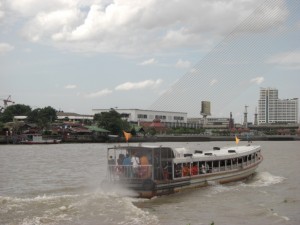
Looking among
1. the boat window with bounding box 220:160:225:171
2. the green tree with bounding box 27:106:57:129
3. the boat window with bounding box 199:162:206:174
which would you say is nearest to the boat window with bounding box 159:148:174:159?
the boat window with bounding box 199:162:206:174

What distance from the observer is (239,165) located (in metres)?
26.9

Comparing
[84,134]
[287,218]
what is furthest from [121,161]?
[84,134]

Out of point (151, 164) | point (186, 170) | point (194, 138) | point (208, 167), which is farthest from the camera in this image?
point (194, 138)

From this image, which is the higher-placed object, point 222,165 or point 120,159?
point 120,159

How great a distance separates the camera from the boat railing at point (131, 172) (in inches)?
778

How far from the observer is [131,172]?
65.2ft

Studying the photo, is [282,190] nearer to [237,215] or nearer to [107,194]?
[237,215]

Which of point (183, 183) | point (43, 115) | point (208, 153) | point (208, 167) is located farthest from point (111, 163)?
point (43, 115)

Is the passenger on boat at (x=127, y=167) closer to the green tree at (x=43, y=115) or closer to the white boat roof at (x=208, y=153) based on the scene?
→ the white boat roof at (x=208, y=153)

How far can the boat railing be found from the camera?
1975 cm

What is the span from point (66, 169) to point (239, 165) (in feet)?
39.0

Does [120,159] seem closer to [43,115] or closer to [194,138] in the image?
[194,138]

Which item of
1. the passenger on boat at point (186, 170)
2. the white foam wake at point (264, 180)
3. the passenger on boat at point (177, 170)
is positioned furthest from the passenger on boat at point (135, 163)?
the white foam wake at point (264, 180)

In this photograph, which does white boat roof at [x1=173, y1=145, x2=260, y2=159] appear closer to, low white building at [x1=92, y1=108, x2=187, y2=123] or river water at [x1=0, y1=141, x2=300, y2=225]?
river water at [x1=0, y1=141, x2=300, y2=225]
